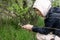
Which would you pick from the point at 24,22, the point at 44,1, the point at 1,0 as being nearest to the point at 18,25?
the point at 24,22

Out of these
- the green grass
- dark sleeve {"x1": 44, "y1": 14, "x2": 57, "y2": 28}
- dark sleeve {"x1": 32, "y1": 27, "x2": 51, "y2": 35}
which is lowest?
the green grass

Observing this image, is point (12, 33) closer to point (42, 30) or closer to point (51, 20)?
point (42, 30)

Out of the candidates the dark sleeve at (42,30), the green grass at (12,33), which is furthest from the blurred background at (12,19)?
the dark sleeve at (42,30)

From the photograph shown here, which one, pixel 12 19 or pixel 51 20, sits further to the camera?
pixel 12 19

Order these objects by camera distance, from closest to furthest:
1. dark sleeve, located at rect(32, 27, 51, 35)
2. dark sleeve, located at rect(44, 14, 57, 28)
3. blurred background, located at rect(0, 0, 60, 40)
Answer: dark sleeve, located at rect(44, 14, 57, 28) < dark sleeve, located at rect(32, 27, 51, 35) < blurred background, located at rect(0, 0, 60, 40)

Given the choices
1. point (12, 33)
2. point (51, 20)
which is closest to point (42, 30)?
point (51, 20)

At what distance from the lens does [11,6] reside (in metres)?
5.26

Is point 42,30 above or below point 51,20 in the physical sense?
below

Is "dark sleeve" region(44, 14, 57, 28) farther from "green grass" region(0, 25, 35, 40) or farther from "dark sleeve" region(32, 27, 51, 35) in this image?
"green grass" region(0, 25, 35, 40)

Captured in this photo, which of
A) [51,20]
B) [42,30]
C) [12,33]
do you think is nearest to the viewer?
[51,20]

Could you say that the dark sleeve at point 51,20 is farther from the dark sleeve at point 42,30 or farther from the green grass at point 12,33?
the green grass at point 12,33

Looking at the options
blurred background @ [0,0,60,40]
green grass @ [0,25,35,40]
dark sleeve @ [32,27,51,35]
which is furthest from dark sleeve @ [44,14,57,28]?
green grass @ [0,25,35,40]

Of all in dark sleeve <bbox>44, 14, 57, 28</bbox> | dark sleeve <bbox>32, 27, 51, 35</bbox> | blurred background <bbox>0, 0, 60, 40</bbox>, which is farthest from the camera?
blurred background <bbox>0, 0, 60, 40</bbox>

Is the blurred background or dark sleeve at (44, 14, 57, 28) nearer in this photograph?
dark sleeve at (44, 14, 57, 28)
